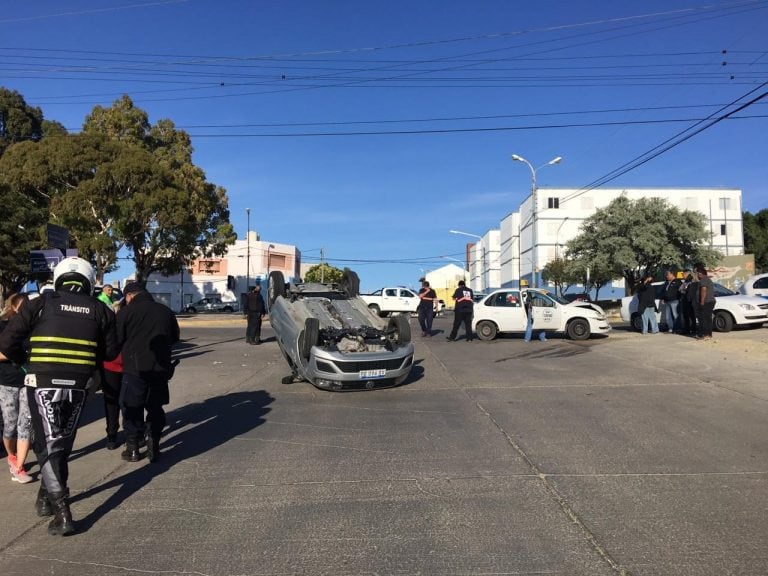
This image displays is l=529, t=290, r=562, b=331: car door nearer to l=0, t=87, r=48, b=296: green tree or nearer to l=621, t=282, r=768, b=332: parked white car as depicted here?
l=621, t=282, r=768, b=332: parked white car

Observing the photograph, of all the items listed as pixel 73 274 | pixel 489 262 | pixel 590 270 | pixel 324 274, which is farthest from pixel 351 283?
pixel 489 262

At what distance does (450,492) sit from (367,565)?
142 cm

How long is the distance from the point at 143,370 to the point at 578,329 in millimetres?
13808

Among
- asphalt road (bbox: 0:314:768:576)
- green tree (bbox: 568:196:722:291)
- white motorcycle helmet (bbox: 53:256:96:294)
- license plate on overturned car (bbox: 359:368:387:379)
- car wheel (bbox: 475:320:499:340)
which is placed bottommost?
asphalt road (bbox: 0:314:768:576)

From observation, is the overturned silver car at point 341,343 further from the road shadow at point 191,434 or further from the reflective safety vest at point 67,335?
the reflective safety vest at point 67,335

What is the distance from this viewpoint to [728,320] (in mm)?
16750

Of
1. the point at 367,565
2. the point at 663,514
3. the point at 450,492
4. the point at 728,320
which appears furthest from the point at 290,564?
the point at 728,320

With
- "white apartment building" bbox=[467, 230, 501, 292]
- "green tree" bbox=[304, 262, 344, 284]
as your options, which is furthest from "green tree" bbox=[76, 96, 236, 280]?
"white apartment building" bbox=[467, 230, 501, 292]

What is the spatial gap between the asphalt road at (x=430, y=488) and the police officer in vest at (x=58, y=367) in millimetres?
432

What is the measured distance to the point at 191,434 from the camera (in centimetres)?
725

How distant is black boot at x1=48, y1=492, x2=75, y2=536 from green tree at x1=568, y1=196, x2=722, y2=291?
39795 millimetres

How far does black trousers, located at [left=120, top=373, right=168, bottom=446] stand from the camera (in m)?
5.99

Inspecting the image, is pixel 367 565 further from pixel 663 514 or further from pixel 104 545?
pixel 663 514

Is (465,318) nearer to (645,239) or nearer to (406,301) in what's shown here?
(406,301)
